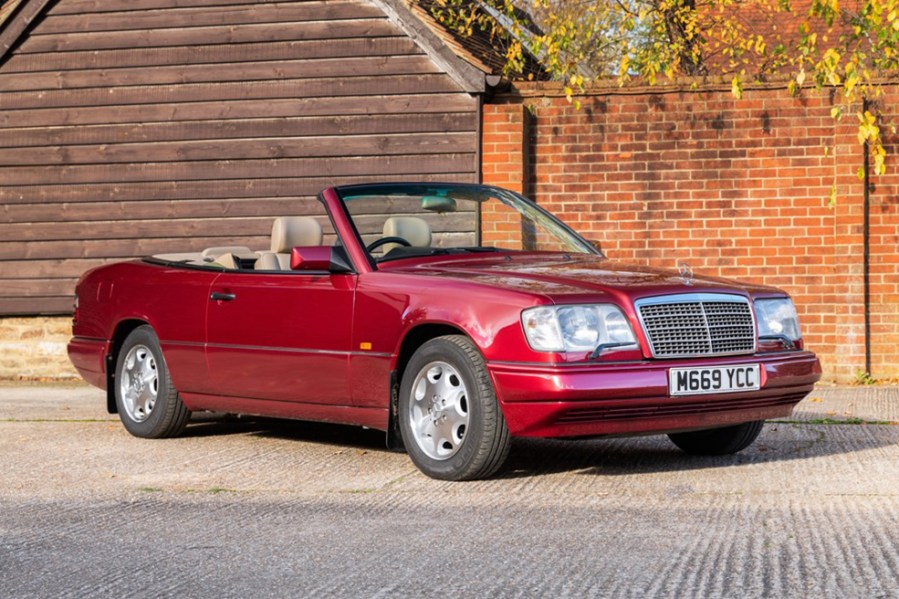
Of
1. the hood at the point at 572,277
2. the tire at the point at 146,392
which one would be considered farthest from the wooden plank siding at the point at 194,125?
the hood at the point at 572,277

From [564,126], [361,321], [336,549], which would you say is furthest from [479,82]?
[336,549]

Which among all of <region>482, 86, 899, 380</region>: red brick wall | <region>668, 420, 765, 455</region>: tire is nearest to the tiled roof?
<region>482, 86, 899, 380</region>: red brick wall

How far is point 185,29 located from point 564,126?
4.25 m

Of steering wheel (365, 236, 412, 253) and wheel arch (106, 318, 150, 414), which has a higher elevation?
steering wheel (365, 236, 412, 253)

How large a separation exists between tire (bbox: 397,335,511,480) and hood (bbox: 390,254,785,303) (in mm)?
411

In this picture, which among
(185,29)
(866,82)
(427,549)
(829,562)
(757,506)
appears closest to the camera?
(829,562)

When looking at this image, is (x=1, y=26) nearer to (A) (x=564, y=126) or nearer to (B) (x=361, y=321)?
(A) (x=564, y=126)

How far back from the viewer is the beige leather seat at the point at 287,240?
8047mm

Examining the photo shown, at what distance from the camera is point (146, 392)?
8.62 meters

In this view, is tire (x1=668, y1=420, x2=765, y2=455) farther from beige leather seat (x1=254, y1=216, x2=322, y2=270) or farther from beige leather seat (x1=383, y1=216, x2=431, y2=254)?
beige leather seat (x1=254, y1=216, x2=322, y2=270)

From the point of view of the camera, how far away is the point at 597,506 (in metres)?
5.82

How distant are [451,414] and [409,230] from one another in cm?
136

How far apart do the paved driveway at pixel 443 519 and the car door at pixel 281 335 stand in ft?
1.35

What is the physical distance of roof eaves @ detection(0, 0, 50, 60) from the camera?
47.9 ft
